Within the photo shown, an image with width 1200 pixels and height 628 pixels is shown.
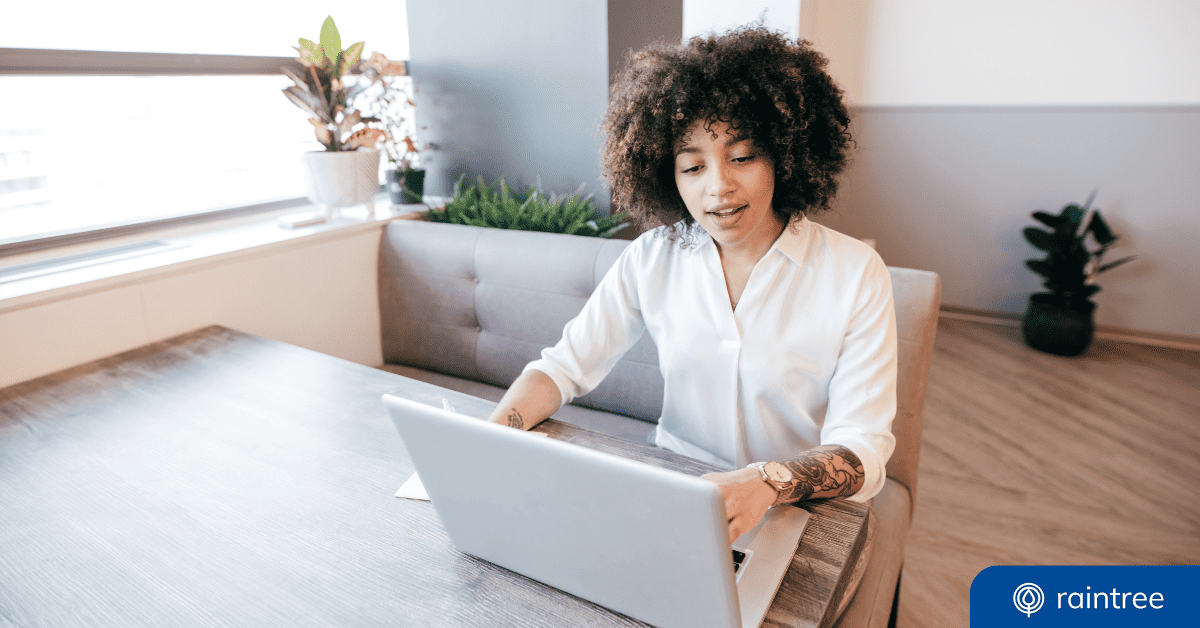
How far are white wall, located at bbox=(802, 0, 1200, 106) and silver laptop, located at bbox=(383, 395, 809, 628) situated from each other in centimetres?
299

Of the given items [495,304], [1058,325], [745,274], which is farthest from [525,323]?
[1058,325]

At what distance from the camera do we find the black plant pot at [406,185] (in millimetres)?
2309

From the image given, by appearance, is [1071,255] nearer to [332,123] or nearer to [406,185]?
[406,185]

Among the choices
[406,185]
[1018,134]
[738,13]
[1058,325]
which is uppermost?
[738,13]

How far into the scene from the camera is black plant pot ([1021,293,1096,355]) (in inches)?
125

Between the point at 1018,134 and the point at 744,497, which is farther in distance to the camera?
the point at 1018,134

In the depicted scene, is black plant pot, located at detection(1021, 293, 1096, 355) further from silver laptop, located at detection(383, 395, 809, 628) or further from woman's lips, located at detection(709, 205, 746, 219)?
silver laptop, located at detection(383, 395, 809, 628)

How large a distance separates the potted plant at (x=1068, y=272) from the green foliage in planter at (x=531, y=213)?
228cm

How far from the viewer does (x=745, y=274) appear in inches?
48.0

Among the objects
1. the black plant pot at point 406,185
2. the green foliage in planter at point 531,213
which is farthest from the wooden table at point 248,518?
the black plant pot at point 406,185

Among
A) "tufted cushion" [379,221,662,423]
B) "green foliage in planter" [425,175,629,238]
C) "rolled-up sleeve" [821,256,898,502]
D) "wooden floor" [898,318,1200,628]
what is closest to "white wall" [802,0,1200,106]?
"wooden floor" [898,318,1200,628]

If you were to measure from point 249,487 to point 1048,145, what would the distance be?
3692 mm

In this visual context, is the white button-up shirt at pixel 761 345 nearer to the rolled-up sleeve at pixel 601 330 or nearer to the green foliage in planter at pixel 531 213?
the rolled-up sleeve at pixel 601 330

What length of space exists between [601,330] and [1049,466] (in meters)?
1.93
